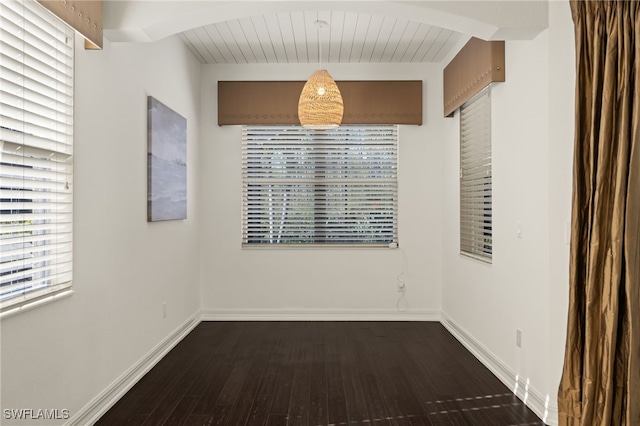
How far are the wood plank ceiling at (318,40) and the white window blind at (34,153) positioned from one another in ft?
6.47

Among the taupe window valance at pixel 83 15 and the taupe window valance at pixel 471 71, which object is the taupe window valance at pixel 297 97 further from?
the taupe window valance at pixel 83 15

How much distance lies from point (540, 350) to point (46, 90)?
310 cm

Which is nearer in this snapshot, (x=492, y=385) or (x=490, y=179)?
(x=492, y=385)

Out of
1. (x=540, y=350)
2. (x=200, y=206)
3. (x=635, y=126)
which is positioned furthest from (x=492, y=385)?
(x=200, y=206)

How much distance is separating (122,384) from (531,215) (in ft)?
9.47

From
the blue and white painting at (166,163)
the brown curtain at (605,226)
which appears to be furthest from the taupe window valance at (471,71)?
the blue and white painting at (166,163)

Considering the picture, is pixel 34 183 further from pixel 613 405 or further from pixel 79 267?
pixel 613 405

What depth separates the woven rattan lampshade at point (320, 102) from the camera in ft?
12.5

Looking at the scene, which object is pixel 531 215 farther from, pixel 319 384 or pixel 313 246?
pixel 313 246

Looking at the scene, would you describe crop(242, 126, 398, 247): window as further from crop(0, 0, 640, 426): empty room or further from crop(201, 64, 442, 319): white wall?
crop(201, 64, 442, 319): white wall

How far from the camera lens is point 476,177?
162 inches

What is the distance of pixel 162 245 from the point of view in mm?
3928

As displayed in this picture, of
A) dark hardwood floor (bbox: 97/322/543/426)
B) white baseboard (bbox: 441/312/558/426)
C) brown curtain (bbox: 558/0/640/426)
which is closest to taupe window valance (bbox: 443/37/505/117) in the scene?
brown curtain (bbox: 558/0/640/426)

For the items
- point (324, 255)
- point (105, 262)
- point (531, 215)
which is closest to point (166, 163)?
point (105, 262)
